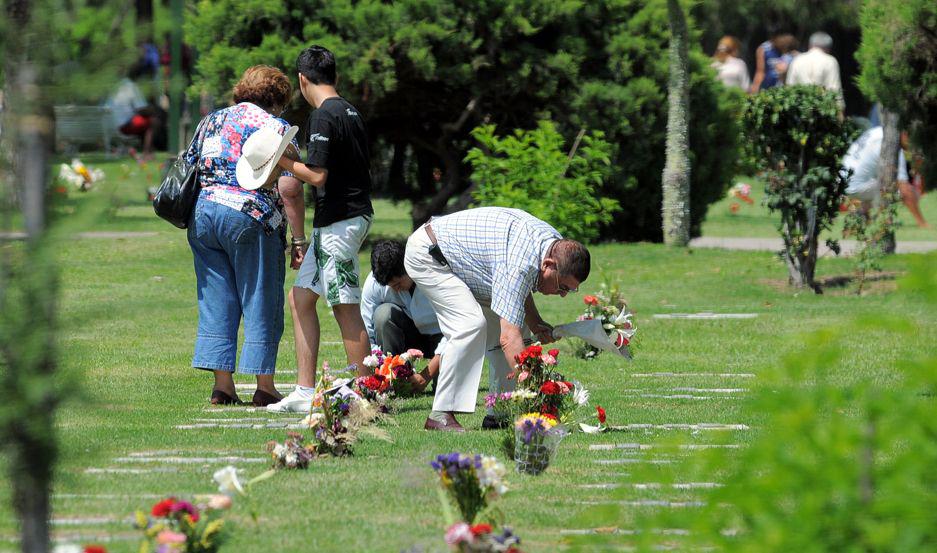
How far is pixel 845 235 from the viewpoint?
44.8ft

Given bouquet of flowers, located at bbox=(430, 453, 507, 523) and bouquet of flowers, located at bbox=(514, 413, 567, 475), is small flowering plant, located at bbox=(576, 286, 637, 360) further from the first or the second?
bouquet of flowers, located at bbox=(430, 453, 507, 523)

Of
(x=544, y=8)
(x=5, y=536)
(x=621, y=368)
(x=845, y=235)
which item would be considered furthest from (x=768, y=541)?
(x=544, y=8)

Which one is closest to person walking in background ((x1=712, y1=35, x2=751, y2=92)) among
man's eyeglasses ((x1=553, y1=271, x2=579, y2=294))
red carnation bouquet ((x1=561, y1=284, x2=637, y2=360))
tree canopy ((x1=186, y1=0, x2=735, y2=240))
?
tree canopy ((x1=186, y1=0, x2=735, y2=240))

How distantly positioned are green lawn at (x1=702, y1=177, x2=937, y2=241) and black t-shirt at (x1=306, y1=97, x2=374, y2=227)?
10.4 metres

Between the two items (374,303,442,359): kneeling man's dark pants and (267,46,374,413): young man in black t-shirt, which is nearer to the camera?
(267,46,374,413): young man in black t-shirt

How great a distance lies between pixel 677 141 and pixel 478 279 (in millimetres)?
9068

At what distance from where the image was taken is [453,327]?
23.8 feet

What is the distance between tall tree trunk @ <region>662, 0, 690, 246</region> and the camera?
15711 millimetres

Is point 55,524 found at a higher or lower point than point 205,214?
lower

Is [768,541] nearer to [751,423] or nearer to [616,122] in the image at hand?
[751,423]

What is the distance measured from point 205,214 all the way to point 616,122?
29.2ft

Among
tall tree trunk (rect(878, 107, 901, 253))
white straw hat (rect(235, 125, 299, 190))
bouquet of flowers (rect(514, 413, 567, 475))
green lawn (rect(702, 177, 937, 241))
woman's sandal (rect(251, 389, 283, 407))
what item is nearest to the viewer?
bouquet of flowers (rect(514, 413, 567, 475))

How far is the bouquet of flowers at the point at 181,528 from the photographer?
14.1 ft

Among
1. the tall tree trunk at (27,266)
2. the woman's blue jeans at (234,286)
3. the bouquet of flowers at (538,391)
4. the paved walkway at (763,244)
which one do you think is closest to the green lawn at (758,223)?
the paved walkway at (763,244)
